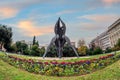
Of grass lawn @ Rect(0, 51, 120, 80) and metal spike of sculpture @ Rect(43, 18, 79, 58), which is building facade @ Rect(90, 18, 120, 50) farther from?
grass lawn @ Rect(0, 51, 120, 80)

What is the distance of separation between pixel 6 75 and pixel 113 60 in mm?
7585

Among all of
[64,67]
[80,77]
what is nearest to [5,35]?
[64,67]

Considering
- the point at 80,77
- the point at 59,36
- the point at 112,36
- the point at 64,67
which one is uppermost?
the point at 112,36

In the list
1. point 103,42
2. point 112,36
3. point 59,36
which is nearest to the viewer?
point 59,36

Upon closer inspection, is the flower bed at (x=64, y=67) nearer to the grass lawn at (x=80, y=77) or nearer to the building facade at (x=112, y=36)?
the grass lawn at (x=80, y=77)

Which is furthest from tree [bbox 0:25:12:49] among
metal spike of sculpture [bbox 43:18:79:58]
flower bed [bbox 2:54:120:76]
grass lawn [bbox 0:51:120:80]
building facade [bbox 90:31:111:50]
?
building facade [bbox 90:31:111:50]

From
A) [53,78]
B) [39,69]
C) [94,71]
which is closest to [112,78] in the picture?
[94,71]

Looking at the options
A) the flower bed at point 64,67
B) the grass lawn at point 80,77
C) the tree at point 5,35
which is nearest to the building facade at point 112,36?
the tree at point 5,35

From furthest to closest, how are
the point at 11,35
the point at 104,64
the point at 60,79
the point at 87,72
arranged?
1. the point at 11,35
2. the point at 104,64
3. the point at 87,72
4. the point at 60,79

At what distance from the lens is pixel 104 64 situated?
1670 cm

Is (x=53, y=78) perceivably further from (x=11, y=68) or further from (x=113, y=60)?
(x=113, y=60)

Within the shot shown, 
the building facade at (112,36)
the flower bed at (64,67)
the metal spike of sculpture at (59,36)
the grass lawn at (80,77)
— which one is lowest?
the grass lawn at (80,77)

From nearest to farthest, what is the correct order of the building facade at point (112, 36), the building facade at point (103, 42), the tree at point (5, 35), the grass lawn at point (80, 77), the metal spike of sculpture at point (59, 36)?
the grass lawn at point (80, 77) < the metal spike of sculpture at point (59, 36) < the tree at point (5, 35) < the building facade at point (112, 36) < the building facade at point (103, 42)

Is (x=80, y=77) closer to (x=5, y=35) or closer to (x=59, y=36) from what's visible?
(x=59, y=36)
